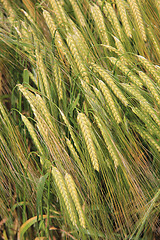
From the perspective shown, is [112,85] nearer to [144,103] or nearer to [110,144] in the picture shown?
[144,103]

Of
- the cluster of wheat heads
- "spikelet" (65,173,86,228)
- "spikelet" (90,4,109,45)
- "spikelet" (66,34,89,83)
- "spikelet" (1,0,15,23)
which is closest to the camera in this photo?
"spikelet" (65,173,86,228)

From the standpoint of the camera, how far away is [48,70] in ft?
4.33

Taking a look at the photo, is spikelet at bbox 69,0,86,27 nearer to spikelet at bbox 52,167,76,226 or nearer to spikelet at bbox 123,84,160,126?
spikelet at bbox 123,84,160,126

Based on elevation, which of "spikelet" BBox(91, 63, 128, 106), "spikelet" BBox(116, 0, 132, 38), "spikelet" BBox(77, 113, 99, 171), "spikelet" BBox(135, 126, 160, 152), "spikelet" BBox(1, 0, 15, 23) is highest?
"spikelet" BBox(1, 0, 15, 23)

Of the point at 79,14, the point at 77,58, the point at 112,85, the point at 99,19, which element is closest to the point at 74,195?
the point at 112,85

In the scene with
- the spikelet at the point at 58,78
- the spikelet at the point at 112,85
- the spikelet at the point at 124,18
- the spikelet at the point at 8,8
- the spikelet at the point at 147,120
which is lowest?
the spikelet at the point at 147,120

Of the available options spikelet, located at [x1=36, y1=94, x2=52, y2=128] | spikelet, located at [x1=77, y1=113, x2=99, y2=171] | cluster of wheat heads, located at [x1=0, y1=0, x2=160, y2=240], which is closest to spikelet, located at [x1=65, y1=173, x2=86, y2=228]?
cluster of wheat heads, located at [x1=0, y1=0, x2=160, y2=240]

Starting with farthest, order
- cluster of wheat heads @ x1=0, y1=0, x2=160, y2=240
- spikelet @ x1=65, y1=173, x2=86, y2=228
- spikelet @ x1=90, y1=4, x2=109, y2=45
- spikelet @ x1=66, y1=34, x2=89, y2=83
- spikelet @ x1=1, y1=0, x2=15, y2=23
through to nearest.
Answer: spikelet @ x1=1, y1=0, x2=15, y2=23
spikelet @ x1=90, y1=4, x2=109, y2=45
spikelet @ x1=66, y1=34, x2=89, y2=83
cluster of wheat heads @ x1=0, y1=0, x2=160, y2=240
spikelet @ x1=65, y1=173, x2=86, y2=228

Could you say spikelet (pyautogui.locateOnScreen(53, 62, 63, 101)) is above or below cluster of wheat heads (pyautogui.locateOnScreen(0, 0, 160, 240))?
above

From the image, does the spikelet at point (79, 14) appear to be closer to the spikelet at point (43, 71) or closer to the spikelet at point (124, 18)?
the spikelet at point (124, 18)

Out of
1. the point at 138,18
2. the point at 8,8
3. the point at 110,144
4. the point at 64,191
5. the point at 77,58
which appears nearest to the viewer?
the point at 64,191

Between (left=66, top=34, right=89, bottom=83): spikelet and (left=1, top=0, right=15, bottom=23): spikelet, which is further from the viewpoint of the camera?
(left=1, top=0, right=15, bottom=23): spikelet

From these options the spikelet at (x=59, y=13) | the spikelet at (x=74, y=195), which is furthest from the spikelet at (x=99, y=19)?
the spikelet at (x=74, y=195)

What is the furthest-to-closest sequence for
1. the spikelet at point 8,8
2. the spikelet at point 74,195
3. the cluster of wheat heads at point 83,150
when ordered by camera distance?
the spikelet at point 8,8
the cluster of wheat heads at point 83,150
the spikelet at point 74,195
